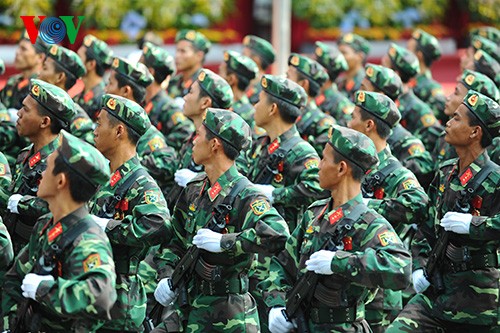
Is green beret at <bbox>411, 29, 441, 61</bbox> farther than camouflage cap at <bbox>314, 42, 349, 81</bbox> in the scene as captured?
Yes

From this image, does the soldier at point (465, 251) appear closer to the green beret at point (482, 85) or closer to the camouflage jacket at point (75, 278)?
the green beret at point (482, 85)

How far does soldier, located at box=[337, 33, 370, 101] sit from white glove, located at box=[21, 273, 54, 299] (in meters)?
8.63

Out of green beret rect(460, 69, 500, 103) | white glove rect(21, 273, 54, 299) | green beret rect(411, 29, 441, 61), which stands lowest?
green beret rect(411, 29, 441, 61)

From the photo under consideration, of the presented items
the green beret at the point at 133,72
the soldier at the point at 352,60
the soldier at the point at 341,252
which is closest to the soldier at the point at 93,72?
the green beret at the point at 133,72

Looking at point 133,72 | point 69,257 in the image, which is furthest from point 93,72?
point 69,257

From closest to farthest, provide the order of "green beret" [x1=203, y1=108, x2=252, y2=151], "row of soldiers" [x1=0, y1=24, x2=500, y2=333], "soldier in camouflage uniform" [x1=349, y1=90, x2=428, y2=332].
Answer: "row of soldiers" [x1=0, y1=24, x2=500, y2=333], "green beret" [x1=203, y1=108, x2=252, y2=151], "soldier in camouflage uniform" [x1=349, y1=90, x2=428, y2=332]

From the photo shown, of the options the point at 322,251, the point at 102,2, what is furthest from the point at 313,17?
the point at 322,251

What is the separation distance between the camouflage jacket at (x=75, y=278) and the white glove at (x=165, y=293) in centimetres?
131

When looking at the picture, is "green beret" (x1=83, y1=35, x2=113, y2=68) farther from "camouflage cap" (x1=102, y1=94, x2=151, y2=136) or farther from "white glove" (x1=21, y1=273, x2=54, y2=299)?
"white glove" (x1=21, y1=273, x2=54, y2=299)

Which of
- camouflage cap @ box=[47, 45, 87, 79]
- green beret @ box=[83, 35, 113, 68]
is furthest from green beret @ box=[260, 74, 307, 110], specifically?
green beret @ box=[83, 35, 113, 68]

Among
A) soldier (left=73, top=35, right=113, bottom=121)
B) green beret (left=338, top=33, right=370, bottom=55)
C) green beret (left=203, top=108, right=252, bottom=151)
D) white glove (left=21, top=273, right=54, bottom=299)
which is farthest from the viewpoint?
green beret (left=338, top=33, right=370, bottom=55)

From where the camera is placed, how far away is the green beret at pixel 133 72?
416 inches

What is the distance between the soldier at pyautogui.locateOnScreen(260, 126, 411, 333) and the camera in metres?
6.73

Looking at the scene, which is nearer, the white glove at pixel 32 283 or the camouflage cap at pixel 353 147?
the white glove at pixel 32 283
